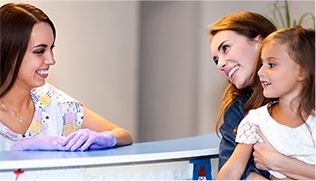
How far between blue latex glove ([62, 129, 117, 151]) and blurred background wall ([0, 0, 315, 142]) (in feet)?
5.39

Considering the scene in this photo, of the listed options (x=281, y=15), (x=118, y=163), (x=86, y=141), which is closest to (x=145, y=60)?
(x=281, y=15)

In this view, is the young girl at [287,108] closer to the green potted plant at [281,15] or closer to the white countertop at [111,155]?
the white countertop at [111,155]

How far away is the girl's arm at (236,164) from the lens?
1729 mm

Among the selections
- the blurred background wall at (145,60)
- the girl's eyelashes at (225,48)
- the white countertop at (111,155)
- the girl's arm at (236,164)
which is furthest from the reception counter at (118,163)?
the blurred background wall at (145,60)

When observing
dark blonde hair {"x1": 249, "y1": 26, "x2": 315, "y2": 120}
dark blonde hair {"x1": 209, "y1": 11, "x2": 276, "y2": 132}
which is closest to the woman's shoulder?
dark blonde hair {"x1": 209, "y1": 11, "x2": 276, "y2": 132}

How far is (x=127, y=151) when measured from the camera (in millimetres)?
1841

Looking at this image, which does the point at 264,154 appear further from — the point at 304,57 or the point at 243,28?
the point at 243,28

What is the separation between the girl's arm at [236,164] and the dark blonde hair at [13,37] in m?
0.94

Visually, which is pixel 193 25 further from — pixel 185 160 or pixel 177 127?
pixel 185 160

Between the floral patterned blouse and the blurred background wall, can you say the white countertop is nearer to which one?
the floral patterned blouse

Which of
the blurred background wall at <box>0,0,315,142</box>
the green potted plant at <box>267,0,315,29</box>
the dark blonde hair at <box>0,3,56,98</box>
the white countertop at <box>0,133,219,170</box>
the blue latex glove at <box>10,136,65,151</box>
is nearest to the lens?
the white countertop at <box>0,133,219,170</box>

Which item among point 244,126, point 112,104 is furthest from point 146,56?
point 244,126

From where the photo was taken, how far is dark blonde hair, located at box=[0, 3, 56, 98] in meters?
2.13

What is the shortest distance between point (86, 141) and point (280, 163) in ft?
2.14
